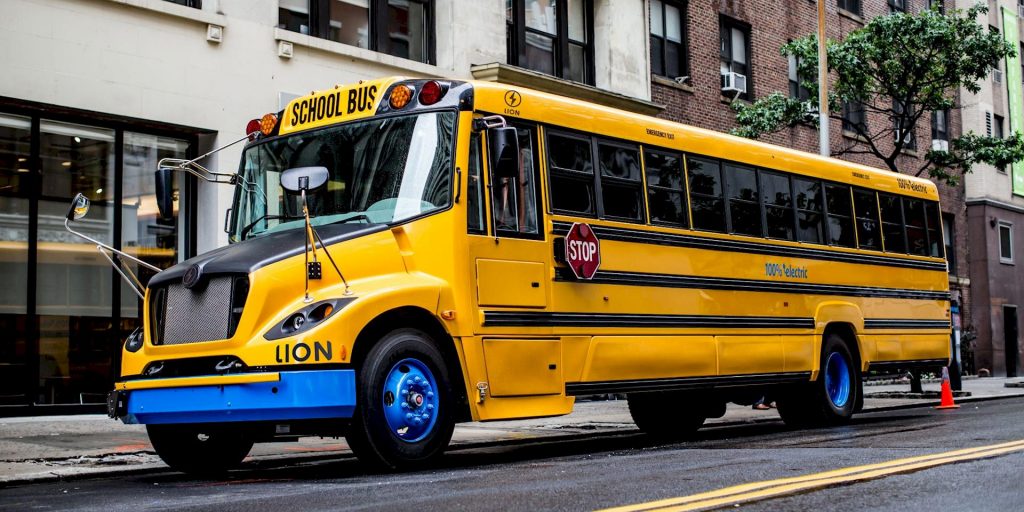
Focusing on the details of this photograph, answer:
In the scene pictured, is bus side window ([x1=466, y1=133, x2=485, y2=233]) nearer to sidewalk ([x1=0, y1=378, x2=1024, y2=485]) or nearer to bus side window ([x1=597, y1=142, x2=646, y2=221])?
bus side window ([x1=597, y1=142, x2=646, y2=221])

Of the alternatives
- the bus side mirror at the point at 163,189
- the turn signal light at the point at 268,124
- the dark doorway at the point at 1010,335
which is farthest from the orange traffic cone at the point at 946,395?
the dark doorway at the point at 1010,335

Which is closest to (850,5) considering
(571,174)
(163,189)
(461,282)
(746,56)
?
(746,56)

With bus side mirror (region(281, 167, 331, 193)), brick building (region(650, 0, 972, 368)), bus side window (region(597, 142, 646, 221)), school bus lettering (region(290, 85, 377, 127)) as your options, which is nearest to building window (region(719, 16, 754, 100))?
brick building (region(650, 0, 972, 368))

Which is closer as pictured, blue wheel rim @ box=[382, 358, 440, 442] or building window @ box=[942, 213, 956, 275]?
blue wheel rim @ box=[382, 358, 440, 442]

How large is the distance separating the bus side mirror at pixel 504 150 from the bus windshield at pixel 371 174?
1.17 ft

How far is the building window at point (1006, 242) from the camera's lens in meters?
38.2

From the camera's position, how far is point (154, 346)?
30.9 feet

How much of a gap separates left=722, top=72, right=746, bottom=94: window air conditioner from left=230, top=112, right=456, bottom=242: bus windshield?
59.8 ft

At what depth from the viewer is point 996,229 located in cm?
3781

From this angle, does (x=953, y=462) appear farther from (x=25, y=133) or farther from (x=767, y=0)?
(x=767, y=0)

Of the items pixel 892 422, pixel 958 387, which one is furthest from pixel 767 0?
pixel 892 422

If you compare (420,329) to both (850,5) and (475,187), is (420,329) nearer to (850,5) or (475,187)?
(475,187)

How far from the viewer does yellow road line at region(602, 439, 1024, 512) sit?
6477 mm

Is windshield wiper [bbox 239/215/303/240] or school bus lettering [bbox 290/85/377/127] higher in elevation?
school bus lettering [bbox 290/85/377/127]
